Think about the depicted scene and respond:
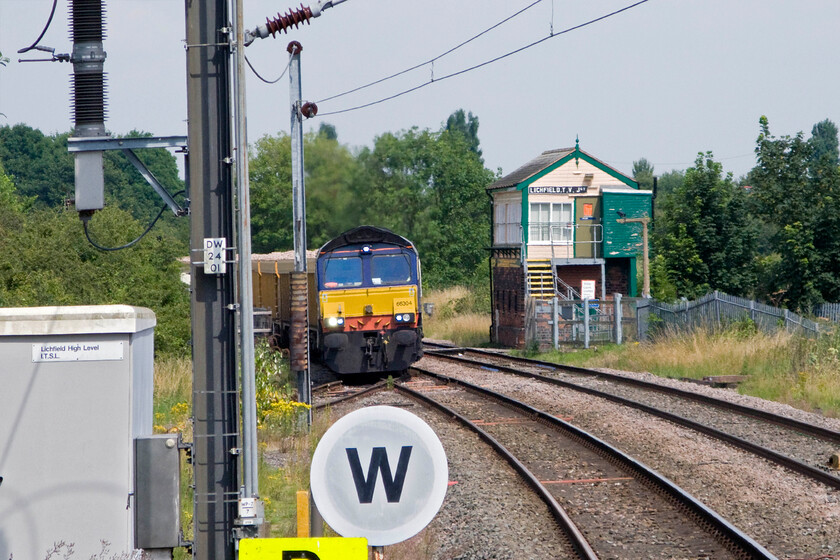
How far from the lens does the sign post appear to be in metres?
3.66

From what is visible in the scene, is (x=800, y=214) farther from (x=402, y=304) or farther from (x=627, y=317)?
(x=402, y=304)

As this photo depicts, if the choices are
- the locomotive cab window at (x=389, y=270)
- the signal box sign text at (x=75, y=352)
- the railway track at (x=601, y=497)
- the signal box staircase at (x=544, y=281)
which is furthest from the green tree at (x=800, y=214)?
the signal box sign text at (x=75, y=352)

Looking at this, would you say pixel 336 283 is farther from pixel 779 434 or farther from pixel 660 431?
pixel 779 434

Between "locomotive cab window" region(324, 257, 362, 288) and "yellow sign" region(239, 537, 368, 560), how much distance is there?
53.3ft

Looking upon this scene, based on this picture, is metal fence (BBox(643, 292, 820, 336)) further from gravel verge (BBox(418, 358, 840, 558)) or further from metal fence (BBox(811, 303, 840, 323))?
gravel verge (BBox(418, 358, 840, 558))

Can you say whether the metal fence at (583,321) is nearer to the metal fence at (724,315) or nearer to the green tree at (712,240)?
the metal fence at (724,315)

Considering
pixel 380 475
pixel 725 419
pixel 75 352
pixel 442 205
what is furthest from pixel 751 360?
pixel 442 205

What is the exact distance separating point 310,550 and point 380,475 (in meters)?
0.44

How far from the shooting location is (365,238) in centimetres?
1980

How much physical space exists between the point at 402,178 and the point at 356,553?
4154 cm

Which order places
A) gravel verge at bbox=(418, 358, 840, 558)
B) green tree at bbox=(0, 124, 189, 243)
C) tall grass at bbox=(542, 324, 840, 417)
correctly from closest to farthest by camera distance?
gravel verge at bbox=(418, 358, 840, 558), tall grass at bbox=(542, 324, 840, 417), green tree at bbox=(0, 124, 189, 243)

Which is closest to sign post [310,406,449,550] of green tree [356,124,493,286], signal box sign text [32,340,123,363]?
signal box sign text [32,340,123,363]

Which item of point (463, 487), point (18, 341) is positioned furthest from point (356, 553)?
point (463, 487)

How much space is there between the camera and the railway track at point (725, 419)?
36.6 ft
